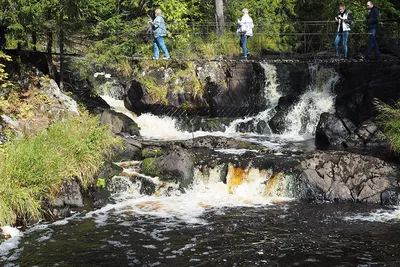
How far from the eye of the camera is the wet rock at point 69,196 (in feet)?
35.8

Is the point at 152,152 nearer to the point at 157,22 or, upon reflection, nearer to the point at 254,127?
the point at 157,22

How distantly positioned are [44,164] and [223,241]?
15.1ft

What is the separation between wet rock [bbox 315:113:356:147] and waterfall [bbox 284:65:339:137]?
0.97 m

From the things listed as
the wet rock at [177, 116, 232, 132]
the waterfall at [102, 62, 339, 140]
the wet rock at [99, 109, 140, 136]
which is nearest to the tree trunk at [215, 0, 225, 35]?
the waterfall at [102, 62, 339, 140]

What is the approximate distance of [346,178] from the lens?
39.7 ft

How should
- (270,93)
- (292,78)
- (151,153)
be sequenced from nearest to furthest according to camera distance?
(151,153) < (270,93) < (292,78)

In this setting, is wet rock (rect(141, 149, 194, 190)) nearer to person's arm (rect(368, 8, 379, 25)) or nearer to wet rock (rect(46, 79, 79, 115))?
wet rock (rect(46, 79, 79, 115))

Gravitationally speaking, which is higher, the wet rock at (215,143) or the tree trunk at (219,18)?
the tree trunk at (219,18)

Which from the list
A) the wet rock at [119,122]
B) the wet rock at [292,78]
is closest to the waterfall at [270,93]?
the wet rock at [292,78]

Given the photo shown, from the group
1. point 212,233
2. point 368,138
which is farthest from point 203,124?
point 212,233

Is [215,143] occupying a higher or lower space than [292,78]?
lower

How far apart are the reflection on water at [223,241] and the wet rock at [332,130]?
596cm

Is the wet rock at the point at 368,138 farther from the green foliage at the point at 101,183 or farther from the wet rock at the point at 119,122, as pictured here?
the green foliage at the point at 101,183

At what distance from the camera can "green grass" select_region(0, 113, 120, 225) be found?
9.78 metres
